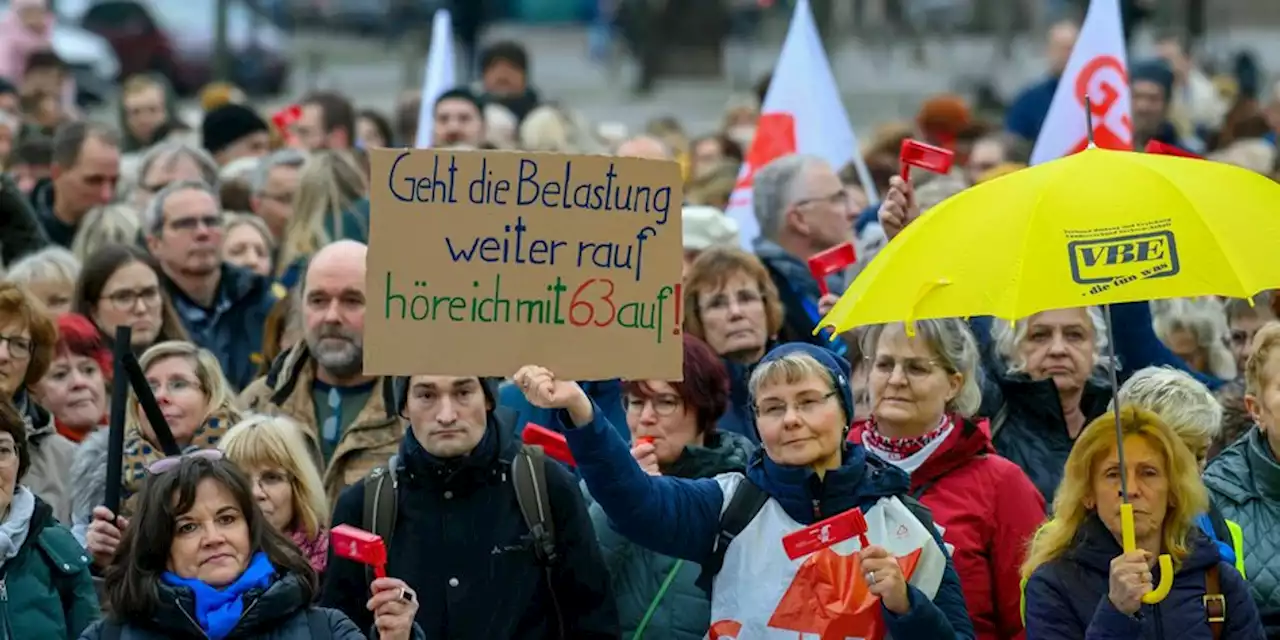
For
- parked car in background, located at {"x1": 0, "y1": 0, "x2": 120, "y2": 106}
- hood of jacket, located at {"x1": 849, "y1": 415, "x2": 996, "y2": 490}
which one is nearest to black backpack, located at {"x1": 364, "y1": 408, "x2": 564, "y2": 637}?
hood of jacket, located at {"x1": 849, "y1": 415, "x2": 996, "y2": 490}

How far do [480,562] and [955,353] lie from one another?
4.89ft

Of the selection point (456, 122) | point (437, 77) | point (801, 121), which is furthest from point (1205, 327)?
point (437, 77)

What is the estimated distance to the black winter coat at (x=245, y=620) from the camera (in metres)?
6.28

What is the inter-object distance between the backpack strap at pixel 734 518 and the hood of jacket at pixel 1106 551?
777 millimetres

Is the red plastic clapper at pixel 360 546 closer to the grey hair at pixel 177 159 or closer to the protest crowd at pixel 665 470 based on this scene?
the protest crowd at pixel 665 470

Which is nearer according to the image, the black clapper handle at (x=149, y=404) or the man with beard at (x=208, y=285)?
the black clapper handle at (x=149, y=404)

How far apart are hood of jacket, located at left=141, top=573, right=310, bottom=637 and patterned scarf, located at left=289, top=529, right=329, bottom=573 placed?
1177mm

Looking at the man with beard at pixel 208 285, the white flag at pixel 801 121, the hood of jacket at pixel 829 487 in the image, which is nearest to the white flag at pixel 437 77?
the white flag at pixel 801 121

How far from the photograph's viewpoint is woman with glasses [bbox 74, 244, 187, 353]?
954 cm

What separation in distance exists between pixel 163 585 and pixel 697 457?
69.5 inches

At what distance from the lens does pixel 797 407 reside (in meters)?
6.50

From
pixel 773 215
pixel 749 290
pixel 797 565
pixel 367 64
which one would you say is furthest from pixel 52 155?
pixel 367 64

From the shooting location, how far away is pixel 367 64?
112ft

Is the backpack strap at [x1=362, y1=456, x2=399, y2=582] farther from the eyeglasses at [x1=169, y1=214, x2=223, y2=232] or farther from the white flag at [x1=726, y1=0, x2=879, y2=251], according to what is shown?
the white flag at [x1=726, y1=0, x2=879, y2=251]
